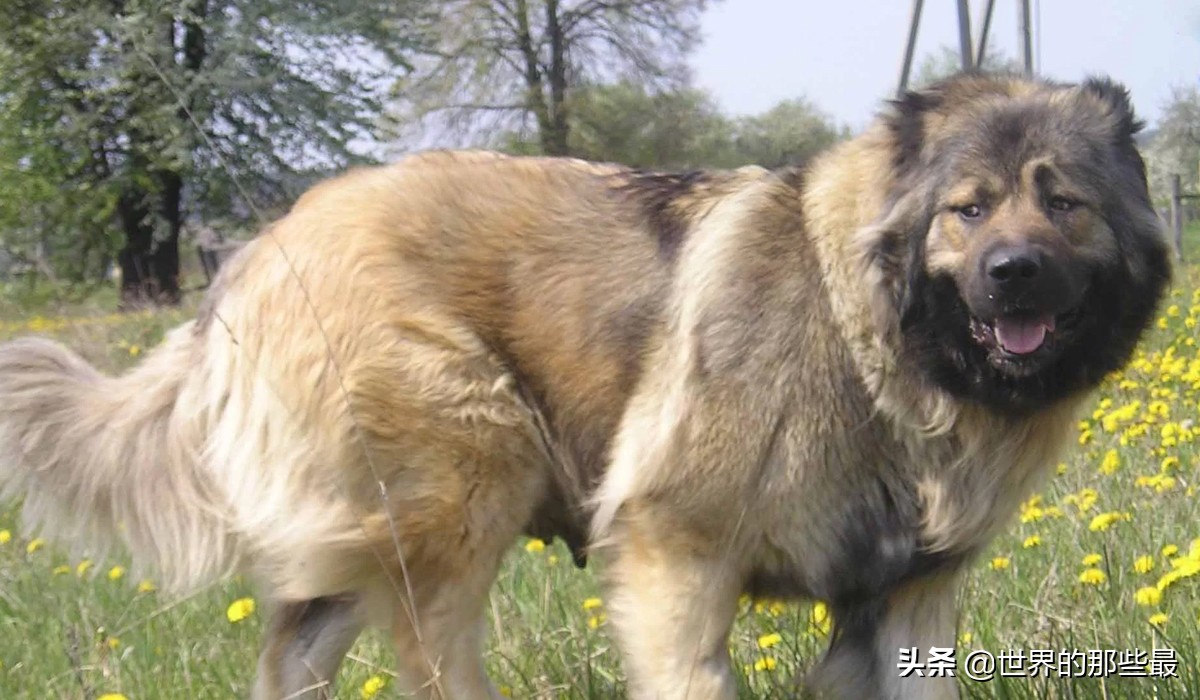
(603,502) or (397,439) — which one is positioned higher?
(397,439)

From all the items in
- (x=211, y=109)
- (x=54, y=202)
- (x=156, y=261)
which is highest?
(x=211, y=109)

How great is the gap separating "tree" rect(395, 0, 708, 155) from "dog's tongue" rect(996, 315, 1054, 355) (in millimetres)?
25751

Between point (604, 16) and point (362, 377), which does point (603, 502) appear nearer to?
point (362, 377)

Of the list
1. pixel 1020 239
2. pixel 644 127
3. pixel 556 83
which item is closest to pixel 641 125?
pixel 644 127

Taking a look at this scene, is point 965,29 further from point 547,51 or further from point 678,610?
point 547,51

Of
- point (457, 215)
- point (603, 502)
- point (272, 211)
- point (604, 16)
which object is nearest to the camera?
Result: point (603, 502)

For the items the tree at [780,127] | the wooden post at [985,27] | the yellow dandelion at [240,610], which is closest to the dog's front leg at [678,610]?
the yellow dandelion at [240,610]

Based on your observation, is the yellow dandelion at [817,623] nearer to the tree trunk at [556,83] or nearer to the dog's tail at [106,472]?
the dog's tail at [106,472]

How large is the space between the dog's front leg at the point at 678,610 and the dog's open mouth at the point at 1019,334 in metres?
0.72

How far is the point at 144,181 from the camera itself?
67.9ft

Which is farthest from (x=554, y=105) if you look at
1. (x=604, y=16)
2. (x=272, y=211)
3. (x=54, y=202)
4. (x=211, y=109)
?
(x=272, y=211)

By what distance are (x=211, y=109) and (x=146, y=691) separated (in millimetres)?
18518

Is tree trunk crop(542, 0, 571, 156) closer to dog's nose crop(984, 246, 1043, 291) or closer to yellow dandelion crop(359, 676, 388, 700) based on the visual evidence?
yellow dandelion crop(359, 676, 388, 700)

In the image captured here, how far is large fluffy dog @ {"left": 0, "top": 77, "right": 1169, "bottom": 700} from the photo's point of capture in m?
2.57
